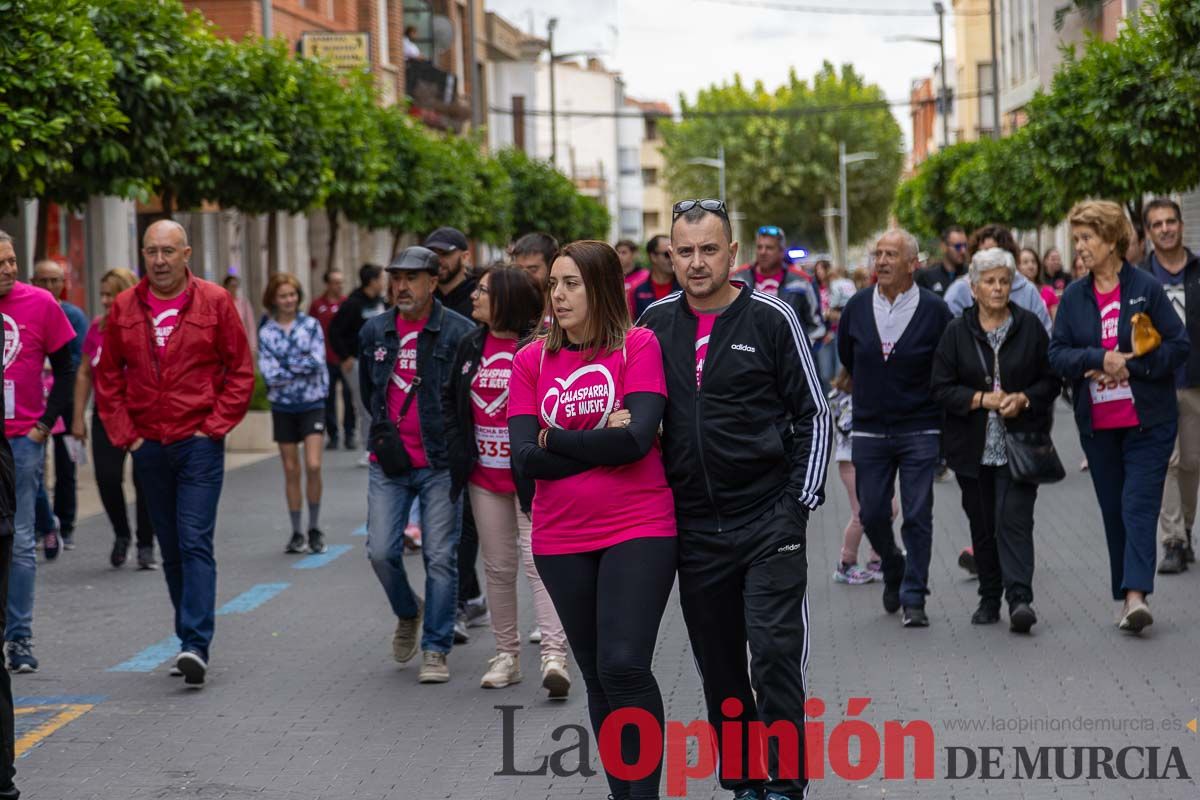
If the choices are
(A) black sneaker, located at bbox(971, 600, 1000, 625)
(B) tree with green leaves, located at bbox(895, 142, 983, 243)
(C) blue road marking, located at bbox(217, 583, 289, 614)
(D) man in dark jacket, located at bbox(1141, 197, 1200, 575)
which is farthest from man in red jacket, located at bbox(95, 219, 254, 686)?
(B) tree with green leaves, located at bbox(895, 142, 983, 243)

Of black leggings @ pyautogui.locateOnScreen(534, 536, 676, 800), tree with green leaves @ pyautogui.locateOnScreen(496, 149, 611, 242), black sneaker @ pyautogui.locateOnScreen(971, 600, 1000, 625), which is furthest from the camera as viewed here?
tree with green leaves @ pyautogui.locateOnScreen(496, 149, 611, 242)

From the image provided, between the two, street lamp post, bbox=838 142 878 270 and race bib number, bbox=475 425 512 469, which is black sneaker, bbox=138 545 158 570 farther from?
street lamp post, bbox=838 142 878 270

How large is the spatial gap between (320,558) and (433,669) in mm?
4312

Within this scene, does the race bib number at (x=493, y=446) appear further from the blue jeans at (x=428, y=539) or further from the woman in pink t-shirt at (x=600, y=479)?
the woman in pink t-shirt at (x=600, y=479)

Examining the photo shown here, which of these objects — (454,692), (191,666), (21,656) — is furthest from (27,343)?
(454,692)

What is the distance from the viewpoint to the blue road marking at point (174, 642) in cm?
852

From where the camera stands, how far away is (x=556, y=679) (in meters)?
7.38

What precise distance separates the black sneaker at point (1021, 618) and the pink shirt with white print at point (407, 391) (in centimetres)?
279

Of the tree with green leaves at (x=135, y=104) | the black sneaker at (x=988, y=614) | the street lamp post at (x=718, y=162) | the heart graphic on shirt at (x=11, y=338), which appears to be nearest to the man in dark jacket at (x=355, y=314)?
the tree with green leaves at (x=135, y=104)

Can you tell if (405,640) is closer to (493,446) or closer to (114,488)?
(493,446)

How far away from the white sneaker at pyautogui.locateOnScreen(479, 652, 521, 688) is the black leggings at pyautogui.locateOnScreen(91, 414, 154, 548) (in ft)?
14.6

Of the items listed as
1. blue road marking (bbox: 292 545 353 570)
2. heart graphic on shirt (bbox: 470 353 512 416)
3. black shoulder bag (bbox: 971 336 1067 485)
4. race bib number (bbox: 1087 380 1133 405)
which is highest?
heart graphic on shirt (bbox: 470 353 512 416)

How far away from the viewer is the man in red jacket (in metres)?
7.94

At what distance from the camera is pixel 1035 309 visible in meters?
9.31
